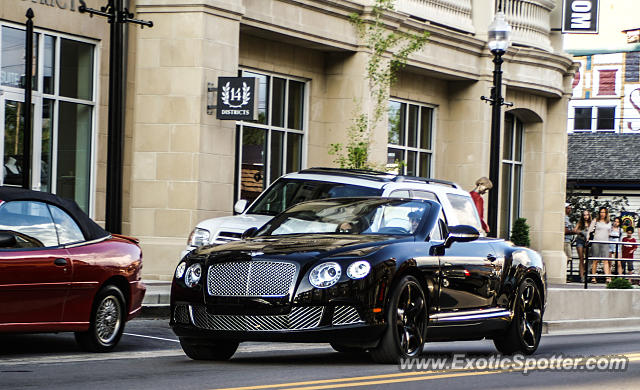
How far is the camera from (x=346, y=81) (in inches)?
1058

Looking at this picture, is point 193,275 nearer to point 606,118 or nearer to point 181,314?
point 181,314

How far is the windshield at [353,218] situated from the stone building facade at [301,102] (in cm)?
986

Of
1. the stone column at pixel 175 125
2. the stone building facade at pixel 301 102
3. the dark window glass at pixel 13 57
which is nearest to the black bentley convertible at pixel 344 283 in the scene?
the dark window glass at pixel 13 57

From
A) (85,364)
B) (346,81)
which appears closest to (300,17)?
(346,81)

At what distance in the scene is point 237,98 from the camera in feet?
71.4

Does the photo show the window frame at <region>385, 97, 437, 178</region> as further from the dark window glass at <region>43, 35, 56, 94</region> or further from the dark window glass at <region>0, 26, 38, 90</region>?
the dark window glass at <region>0, 26, 38, 90</region>

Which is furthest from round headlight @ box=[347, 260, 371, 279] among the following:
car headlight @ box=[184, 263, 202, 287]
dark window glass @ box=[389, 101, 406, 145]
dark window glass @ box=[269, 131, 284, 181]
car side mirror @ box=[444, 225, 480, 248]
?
dark window glass @ box=[389, 101, 406, 145]

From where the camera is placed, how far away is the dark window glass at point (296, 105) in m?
26.8

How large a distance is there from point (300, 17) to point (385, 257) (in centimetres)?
1519

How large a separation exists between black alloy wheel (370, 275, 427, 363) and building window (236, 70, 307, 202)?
14724mm

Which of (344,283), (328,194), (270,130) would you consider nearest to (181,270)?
(344,283)

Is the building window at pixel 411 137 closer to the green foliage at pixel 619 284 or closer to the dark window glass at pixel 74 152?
the green foliage at pixel 619 284

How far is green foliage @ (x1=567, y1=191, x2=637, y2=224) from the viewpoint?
Result: 48.2 meters

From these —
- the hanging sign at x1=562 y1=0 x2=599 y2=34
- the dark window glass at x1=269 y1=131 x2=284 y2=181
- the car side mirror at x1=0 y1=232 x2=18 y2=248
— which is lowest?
the car side mirror at x1=0 y1=232 x2=18 y2=248
